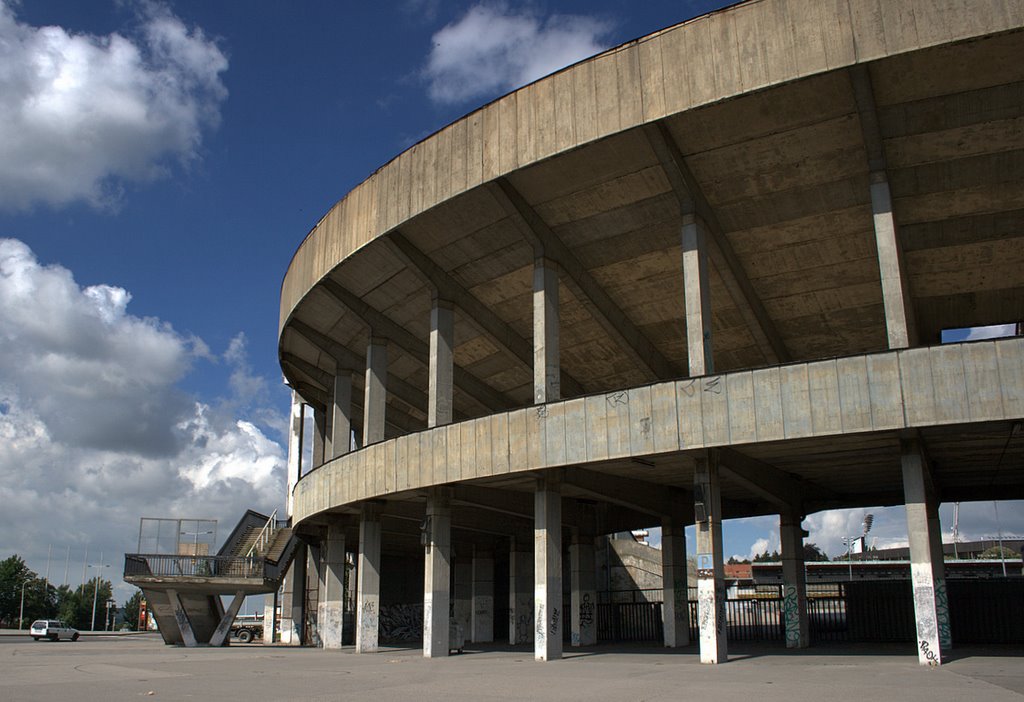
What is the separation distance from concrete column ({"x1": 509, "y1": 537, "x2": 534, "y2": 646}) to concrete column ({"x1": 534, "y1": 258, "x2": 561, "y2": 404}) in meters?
16.0

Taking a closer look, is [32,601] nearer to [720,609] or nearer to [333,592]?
[333,592]

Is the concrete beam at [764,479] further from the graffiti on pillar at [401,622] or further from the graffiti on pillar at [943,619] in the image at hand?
the graffiti on pillar at [401,622]

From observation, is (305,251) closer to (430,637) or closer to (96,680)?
(430,637)

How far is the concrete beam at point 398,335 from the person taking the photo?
1180 inches

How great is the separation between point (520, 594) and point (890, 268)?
941 inches

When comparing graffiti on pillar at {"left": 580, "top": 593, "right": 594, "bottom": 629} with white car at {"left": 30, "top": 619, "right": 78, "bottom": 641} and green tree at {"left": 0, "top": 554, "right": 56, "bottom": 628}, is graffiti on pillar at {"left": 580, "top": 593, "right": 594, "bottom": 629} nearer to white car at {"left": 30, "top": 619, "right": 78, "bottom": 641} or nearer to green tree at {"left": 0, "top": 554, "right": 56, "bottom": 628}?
white car at {"left": 30, "top": 619, "right": 78, "bottom": 641}

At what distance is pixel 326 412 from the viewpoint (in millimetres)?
41812

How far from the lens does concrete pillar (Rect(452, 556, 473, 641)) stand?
41062 millimetres

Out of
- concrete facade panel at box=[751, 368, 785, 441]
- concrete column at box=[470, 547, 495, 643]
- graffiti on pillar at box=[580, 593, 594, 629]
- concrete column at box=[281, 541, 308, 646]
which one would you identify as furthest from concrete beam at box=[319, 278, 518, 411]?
concrete facade panel at box=[751, 368, 785, 441]

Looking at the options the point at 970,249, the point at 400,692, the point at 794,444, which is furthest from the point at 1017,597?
the point at 400,692

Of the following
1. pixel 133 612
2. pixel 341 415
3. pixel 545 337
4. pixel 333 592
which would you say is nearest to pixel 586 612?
pixel 333 592

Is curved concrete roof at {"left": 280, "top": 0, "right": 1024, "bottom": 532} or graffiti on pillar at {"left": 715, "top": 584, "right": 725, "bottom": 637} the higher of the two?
curved concrete roof at {"left": 280, "top": 0, "right": 1024, "bottom": 532}

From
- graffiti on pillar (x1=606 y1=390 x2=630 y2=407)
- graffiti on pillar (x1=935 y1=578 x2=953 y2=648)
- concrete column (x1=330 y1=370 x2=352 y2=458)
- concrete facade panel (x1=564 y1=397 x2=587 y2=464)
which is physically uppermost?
concrete column (x1=330 y1=370 x2=352 y2=458)

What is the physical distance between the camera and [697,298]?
830 inches
